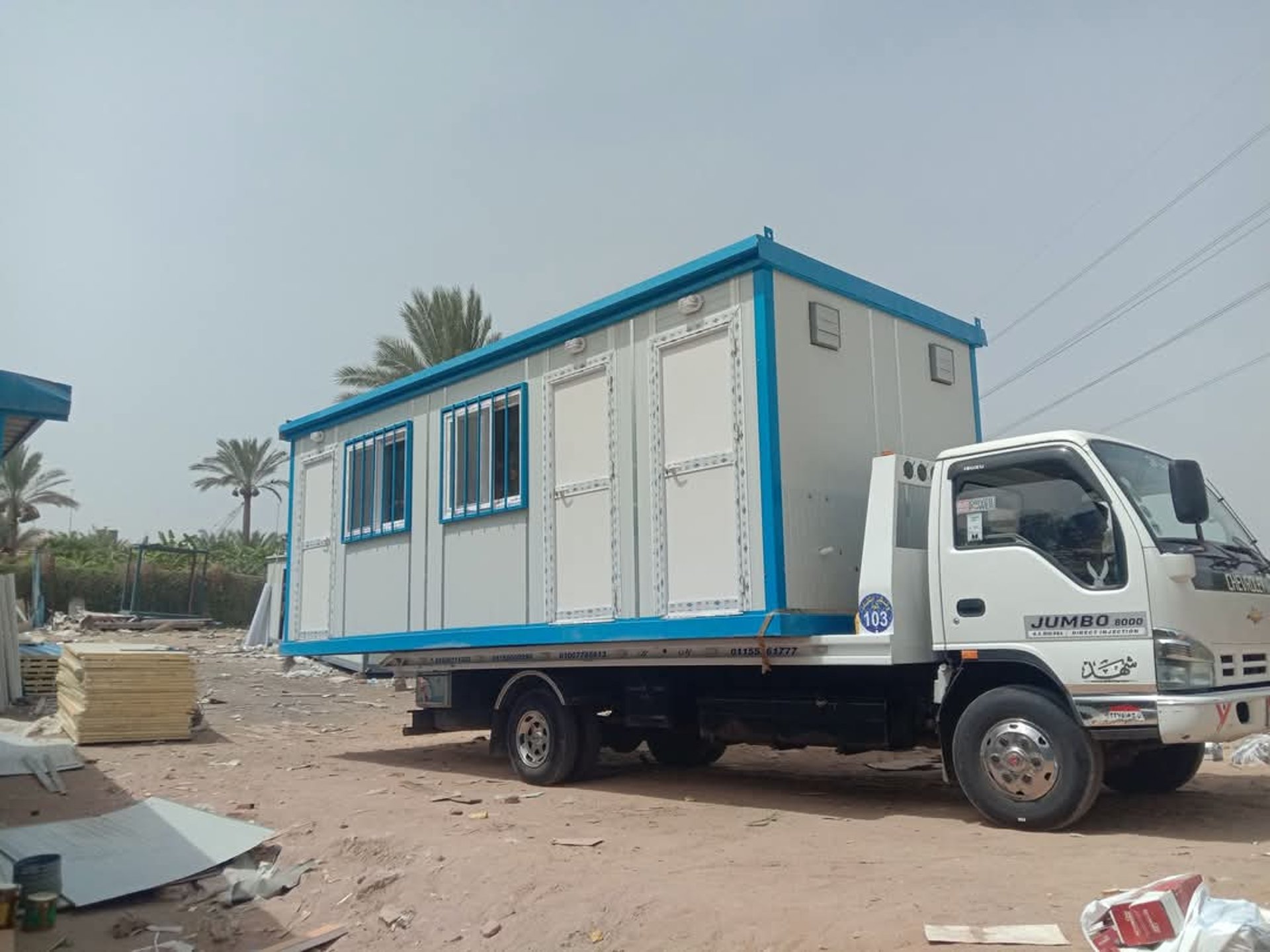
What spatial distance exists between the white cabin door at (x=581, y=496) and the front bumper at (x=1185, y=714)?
366cm

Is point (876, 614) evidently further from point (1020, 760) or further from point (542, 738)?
point (542, 738)

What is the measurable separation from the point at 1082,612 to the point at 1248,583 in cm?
120

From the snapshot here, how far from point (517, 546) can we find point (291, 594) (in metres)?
4.17

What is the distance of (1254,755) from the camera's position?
948 centimetres

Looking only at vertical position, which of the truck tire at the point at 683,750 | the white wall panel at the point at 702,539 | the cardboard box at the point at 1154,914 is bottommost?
the truck tire at the point at 683,750

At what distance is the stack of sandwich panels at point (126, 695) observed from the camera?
464 inches

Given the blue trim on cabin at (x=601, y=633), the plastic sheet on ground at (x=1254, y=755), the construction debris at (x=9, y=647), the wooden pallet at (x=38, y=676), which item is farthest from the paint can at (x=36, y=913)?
the wooden pallet at (x=38, y=676)

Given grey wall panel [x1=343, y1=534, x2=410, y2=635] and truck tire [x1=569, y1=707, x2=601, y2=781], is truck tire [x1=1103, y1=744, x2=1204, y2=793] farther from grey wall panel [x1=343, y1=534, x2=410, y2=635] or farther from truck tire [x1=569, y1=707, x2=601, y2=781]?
grey wall panel [x1=343, y1=534, x2=410, y2=635]

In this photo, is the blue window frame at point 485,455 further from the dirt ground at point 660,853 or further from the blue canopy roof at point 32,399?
the blue canopy roof at point 32,399

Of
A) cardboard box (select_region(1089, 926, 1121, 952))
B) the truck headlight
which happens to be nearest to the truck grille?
the truck headlight

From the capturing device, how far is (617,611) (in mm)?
8289

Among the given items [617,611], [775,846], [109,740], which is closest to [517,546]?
[617,611]

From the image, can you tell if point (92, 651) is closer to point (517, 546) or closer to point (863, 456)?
point (517, 546)

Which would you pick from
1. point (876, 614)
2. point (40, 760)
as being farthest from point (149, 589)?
point (876, 614)
